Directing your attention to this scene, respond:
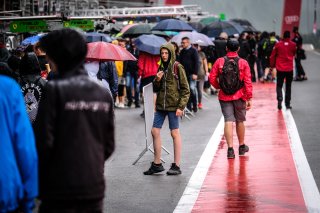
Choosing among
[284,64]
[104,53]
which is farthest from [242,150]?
[284,64]

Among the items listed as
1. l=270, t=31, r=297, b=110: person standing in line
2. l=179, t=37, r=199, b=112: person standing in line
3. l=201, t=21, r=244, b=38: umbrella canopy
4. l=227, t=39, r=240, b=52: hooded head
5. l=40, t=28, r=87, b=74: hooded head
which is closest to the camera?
l=40, t=28, r=87, b=74: hooded head

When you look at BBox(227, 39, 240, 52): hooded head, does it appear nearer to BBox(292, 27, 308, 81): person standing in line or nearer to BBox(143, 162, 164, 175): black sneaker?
BBox(143, 162, 164, 175): black sneaker

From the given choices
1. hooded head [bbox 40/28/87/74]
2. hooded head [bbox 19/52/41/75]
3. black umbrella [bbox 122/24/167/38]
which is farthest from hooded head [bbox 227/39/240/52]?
black umbrella [bbox 122/24/167/38]

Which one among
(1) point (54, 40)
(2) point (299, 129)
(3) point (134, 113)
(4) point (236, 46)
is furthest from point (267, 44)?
(1) point (54, 40)

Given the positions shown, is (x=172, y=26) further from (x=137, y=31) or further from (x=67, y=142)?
(x=67, y=142)

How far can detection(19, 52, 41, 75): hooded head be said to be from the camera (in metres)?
8.82

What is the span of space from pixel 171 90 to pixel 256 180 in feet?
5.45

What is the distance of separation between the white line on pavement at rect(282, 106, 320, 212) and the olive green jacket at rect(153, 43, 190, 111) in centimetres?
185

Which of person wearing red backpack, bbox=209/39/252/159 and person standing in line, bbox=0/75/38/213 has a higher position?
person standing in line, bbox=0/75/38/213

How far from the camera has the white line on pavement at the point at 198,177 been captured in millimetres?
9070

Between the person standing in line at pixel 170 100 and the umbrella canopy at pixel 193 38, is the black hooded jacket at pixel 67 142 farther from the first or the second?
the umbrella canopy at pixel 193 38

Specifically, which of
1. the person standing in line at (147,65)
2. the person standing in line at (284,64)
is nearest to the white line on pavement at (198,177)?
the person standing in line at (147,65)

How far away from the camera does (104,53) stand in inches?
453

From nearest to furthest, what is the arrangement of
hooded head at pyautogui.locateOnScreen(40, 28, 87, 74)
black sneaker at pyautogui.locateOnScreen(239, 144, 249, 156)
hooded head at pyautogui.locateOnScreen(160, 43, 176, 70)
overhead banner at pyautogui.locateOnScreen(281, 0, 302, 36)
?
hooded head at pyautogui.locateOnScreen(40, 28, 87, 74) → hooded head at pyautogui.locateOnScreen(160, 43, 176, 70) → black sneaker at pyautogui.locateOnScreen(239, 144, 249, 156) → overhead banner at pyautogui.locateOnScreen(281, 0, 302, 36)
